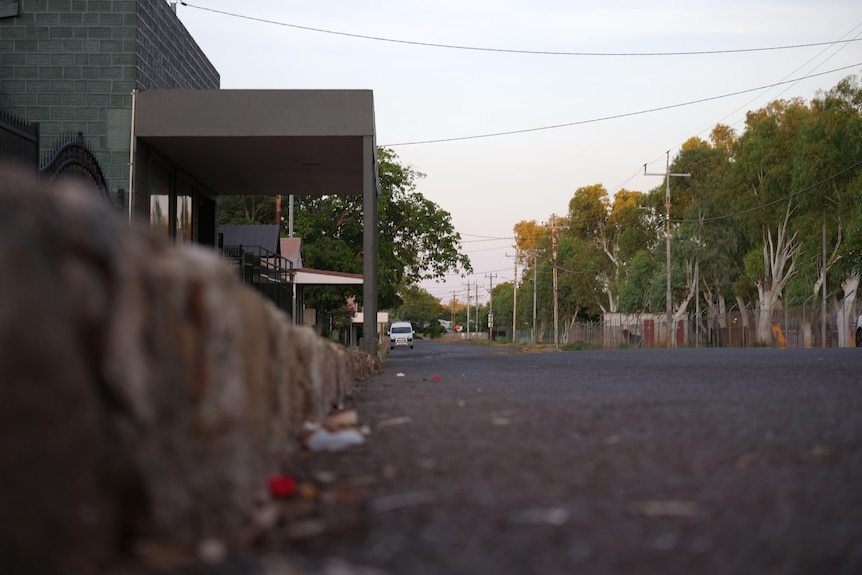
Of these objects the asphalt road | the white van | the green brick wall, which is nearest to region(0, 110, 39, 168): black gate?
the asphalt road

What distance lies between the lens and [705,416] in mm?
6926

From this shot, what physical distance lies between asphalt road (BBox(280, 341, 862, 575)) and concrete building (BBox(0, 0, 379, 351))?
10.4m

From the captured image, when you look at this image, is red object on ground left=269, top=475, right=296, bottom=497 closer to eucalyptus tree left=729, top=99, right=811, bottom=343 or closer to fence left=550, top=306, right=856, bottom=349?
fence left=550, top=306, right=856, bottom=349

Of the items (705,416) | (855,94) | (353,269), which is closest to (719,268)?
(855,94)

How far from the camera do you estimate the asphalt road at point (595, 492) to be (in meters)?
3.31

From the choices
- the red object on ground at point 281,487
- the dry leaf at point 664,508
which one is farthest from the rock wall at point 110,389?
the dry leaf at point 664,508

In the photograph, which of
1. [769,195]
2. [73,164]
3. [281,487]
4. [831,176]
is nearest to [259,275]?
[73,164]

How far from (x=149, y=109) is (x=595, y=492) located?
14.8m

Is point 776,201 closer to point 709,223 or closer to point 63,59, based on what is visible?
point 709,223

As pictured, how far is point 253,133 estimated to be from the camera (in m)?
18.0

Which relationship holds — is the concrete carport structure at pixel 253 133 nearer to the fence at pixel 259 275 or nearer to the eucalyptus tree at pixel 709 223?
the fence at pixel 259 275

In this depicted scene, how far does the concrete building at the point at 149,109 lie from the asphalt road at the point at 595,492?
10.4m

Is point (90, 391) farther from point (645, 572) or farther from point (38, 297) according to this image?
Result: point (645, 572)

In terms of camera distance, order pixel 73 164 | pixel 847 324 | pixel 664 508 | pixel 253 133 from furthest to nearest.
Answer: pixel 847 324 < pixel 253 133 < pixel 73 164 < pixel 664 508
